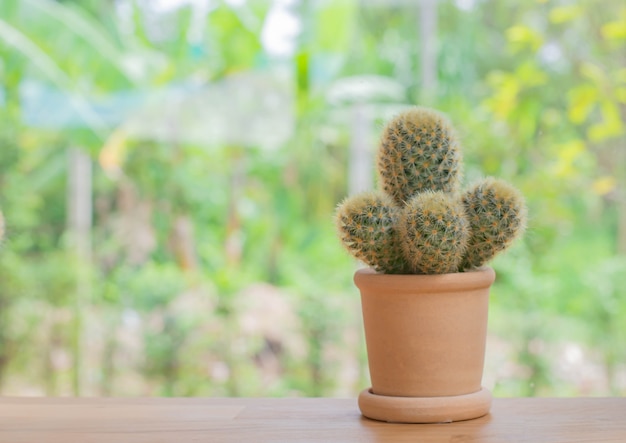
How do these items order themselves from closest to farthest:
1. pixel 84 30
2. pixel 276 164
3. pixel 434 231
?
1. pixel 434 231
2. pixel 84 30
3. pixel 276 164

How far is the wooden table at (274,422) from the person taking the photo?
76 cm

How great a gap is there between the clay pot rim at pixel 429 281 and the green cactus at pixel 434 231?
0.4 inches

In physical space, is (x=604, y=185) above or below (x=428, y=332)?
above

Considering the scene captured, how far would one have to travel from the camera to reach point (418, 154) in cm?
83

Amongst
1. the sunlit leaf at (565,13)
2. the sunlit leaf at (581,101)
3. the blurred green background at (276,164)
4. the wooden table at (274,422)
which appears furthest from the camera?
the sunlit leaf at (565,13)

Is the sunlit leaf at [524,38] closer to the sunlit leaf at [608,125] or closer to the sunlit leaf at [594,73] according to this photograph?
the sunlit leaf at [594,73]

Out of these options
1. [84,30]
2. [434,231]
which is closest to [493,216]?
[434,231]

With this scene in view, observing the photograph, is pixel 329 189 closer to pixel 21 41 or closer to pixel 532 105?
pixel 532 105

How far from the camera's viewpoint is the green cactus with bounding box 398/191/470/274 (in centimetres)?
78

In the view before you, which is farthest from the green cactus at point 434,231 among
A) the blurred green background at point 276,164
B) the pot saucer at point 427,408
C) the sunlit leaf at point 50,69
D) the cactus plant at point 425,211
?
the sunlit leaf at point 50,69

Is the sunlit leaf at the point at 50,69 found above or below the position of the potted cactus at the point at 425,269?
above

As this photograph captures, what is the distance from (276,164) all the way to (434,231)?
3775mm

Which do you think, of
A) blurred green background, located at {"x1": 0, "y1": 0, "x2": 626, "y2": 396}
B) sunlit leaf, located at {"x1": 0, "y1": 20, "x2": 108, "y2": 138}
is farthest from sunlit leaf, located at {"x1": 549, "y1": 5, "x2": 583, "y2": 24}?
sunlit leaf, located at {"x1": 0, "y1": 20, "x2": 108, "y2": 138}

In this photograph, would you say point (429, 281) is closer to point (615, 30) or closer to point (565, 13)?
point (615, 30)
